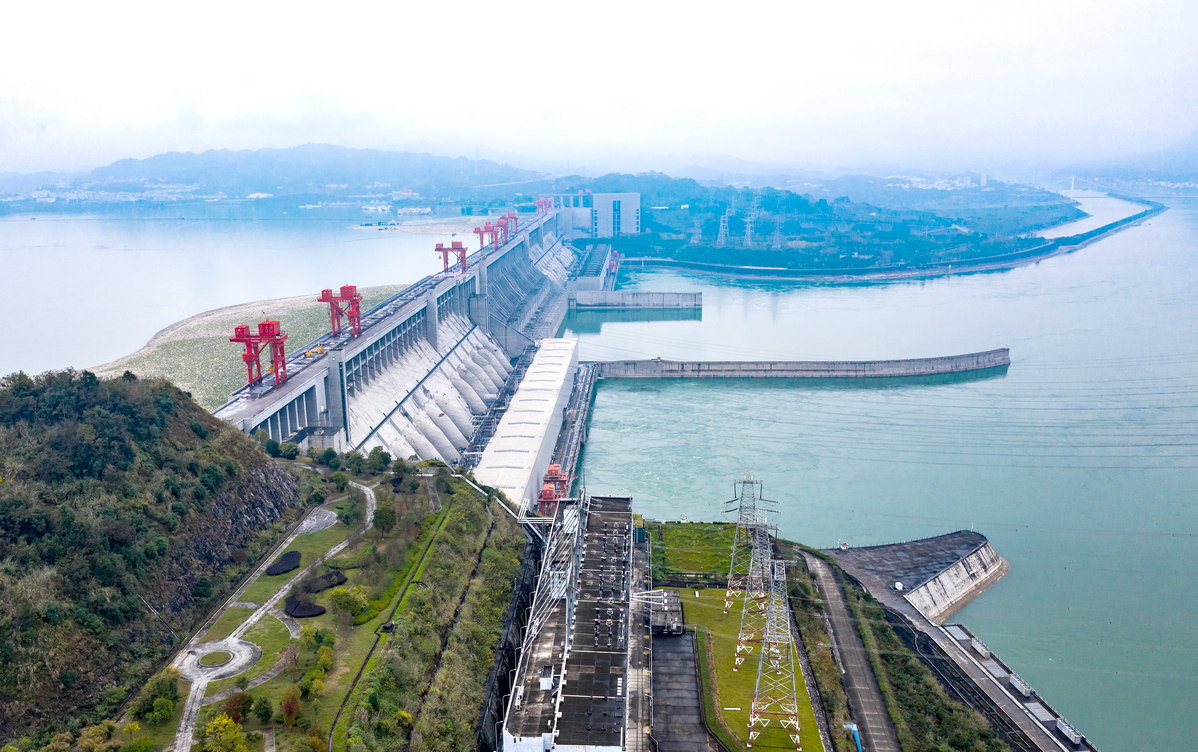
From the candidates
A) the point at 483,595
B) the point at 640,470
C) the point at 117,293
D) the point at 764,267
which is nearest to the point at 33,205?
the point at 117,293

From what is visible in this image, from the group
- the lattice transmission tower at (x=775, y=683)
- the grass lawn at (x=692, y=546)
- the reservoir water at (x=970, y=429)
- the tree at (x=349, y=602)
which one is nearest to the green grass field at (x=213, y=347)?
the reservoir water at (x=970, y=429)

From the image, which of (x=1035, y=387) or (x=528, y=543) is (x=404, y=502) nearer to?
(x=528, y=543)

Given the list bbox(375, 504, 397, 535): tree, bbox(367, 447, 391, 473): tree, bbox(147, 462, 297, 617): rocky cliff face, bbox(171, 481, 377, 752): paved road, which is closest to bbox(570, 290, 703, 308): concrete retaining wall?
bbox(367, 447, 391, 473): tree

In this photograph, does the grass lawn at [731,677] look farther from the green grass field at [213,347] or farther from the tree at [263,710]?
the green grass field at [213,347]

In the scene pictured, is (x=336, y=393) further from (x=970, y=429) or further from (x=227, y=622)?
(x=970, y=429)

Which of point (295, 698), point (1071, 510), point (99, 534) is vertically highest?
point (99, 534)

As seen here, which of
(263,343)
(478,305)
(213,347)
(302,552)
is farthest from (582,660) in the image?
(478,305)
